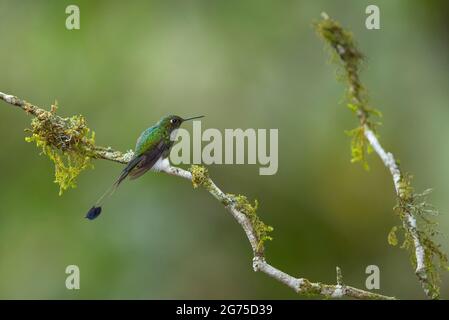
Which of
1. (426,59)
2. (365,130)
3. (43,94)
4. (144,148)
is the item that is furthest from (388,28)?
(365,130)

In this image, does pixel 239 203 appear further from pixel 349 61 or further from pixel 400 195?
pixel 349 61

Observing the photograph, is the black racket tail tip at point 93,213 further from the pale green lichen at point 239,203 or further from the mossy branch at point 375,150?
the mossy branch at point 375,150

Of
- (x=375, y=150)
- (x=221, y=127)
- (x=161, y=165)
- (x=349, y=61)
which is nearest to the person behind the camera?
(x=375, y=150)

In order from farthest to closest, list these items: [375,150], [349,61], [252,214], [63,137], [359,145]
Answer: [63,137]
[252,214]
[359,145]
[349,61]
[375,150]

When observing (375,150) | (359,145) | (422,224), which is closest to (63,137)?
(359,145)

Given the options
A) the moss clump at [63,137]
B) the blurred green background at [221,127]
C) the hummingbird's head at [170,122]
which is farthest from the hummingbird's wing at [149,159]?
the blurred green background at [221,127]

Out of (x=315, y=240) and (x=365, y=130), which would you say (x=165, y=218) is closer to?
(x=315, y=240)
